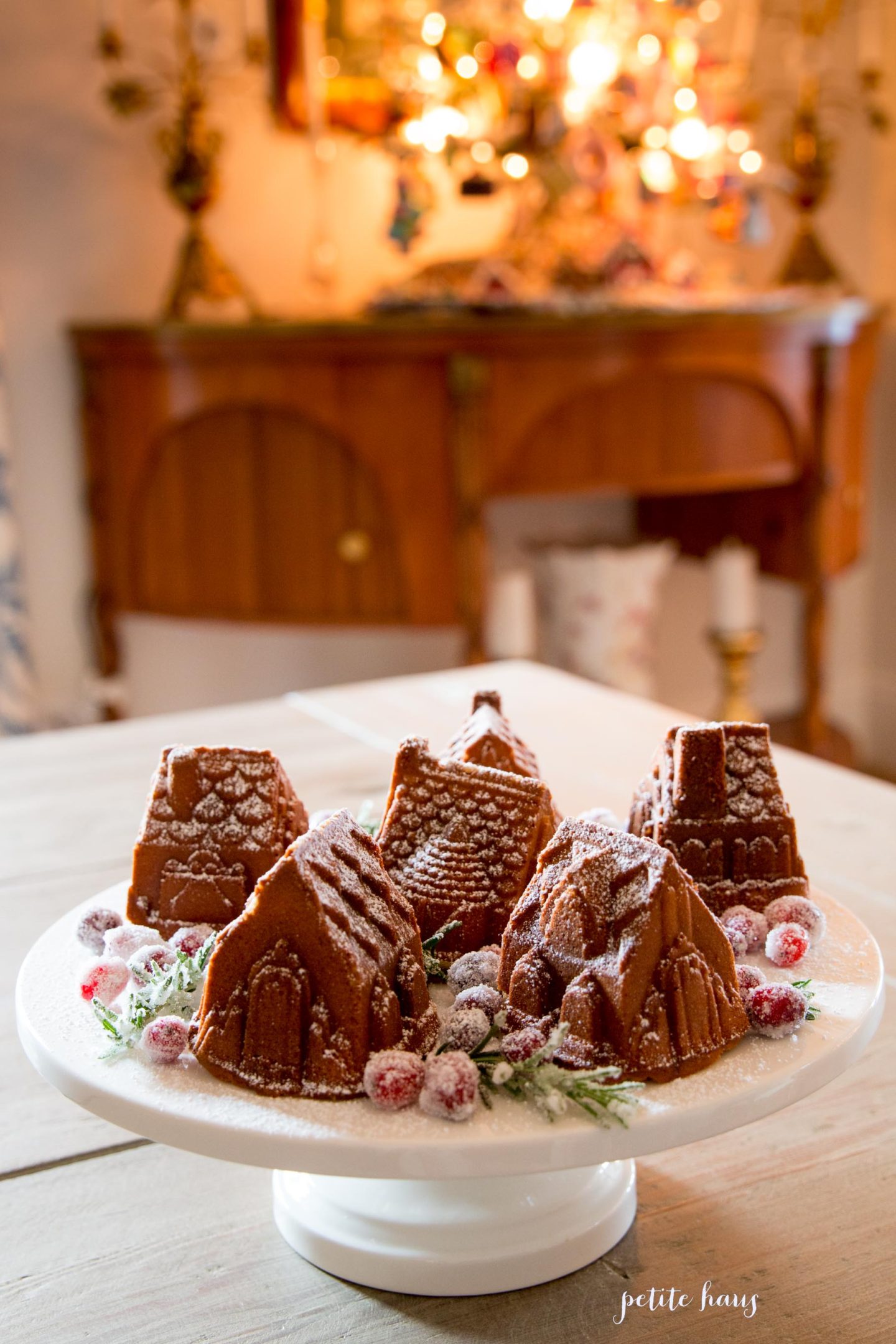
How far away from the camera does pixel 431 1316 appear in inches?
23.8

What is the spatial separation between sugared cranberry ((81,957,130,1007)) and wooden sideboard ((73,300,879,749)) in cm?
164

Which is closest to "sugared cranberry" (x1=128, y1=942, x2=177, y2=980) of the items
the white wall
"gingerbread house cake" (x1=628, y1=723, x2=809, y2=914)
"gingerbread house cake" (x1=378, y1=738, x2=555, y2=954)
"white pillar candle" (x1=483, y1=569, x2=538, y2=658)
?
"gingerbread house cake" (x1=378, y1=738, x2=555, y2=954)

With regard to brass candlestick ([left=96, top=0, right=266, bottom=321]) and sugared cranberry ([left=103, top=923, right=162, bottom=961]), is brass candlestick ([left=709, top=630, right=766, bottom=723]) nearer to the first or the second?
brass candlestick ([left=96, top=0, right=266, bottom=321])

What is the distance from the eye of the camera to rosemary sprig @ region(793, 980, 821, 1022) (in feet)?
1.92

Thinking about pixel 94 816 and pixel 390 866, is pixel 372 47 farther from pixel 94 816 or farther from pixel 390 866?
pixel 390 866

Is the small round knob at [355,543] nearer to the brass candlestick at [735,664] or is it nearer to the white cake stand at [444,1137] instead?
the brass candlestick at [735,664]

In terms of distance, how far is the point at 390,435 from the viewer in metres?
2.19

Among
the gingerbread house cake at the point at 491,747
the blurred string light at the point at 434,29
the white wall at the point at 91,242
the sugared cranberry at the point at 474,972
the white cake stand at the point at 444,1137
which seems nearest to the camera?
the white cake stand at the point at 444,1137

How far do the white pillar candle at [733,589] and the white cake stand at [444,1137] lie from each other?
2031 mm

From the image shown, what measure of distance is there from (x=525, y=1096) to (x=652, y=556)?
2310 mm

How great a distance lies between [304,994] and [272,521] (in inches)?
68.7

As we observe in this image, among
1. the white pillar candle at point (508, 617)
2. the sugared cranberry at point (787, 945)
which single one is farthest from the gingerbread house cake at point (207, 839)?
the white pillar candle at point (508, 617)

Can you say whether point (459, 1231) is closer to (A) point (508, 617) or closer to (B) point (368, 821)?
(B) point (368, 821)

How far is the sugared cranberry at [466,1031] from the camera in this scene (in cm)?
56
